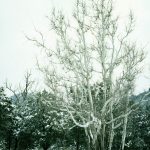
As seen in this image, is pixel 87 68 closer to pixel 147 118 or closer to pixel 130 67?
pixel 130 67

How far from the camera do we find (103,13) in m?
14.2

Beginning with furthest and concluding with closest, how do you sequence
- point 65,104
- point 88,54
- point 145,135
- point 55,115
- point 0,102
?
point 145,135 → point 55,115 → point 0,102 → point 88,54 → point 65,104

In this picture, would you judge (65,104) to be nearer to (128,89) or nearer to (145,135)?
(128,89)

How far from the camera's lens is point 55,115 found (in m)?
43.5

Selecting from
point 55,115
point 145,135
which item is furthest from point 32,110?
point 145,135

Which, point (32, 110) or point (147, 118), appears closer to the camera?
point (32, 110)

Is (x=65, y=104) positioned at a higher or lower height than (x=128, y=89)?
lower

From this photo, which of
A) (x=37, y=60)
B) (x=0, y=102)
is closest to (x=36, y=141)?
(x=0, y=102)

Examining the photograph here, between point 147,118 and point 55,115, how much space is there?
17043 millimetres

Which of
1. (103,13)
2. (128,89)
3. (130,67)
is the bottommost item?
(128,89)

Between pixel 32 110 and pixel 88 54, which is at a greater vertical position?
pixel 32 110

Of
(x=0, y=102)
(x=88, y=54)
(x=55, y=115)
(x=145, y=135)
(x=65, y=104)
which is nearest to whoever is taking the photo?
(x=65, y=104)

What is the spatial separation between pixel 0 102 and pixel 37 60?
85.2 ft

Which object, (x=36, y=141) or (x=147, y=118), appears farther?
(x=147, y=118)
